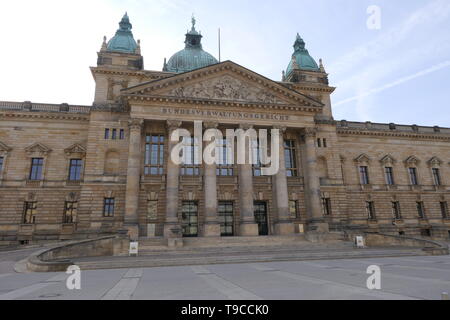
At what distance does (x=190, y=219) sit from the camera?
108ft

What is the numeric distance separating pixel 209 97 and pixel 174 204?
41.1ft

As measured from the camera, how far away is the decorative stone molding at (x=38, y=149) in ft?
111

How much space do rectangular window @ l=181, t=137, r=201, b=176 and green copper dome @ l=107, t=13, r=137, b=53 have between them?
15.6 metres

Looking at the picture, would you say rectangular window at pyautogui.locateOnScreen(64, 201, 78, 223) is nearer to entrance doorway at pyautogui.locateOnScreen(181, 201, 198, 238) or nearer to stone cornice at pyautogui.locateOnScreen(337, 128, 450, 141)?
entrance doorway at pyautogui.locateOnScreen(181, 201, 198, 238)

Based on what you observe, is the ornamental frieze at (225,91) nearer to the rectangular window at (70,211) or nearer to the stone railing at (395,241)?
the rectangular window at (70,211)

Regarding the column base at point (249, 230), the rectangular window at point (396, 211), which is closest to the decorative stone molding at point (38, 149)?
the column base at point (249, 230)

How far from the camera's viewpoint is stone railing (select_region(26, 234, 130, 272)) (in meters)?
16.0

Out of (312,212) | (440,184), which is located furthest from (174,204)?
(440,184)

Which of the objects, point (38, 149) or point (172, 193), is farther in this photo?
point (38, 149)

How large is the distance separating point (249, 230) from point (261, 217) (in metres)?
5.16

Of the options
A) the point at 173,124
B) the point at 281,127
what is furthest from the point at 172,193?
the point at 281,127

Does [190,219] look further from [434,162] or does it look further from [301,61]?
[434,162]

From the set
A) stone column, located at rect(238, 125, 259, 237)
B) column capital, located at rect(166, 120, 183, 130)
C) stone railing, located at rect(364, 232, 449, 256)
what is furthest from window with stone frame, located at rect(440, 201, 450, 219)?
column capital, located at rect(166, 120, 183, 130)
